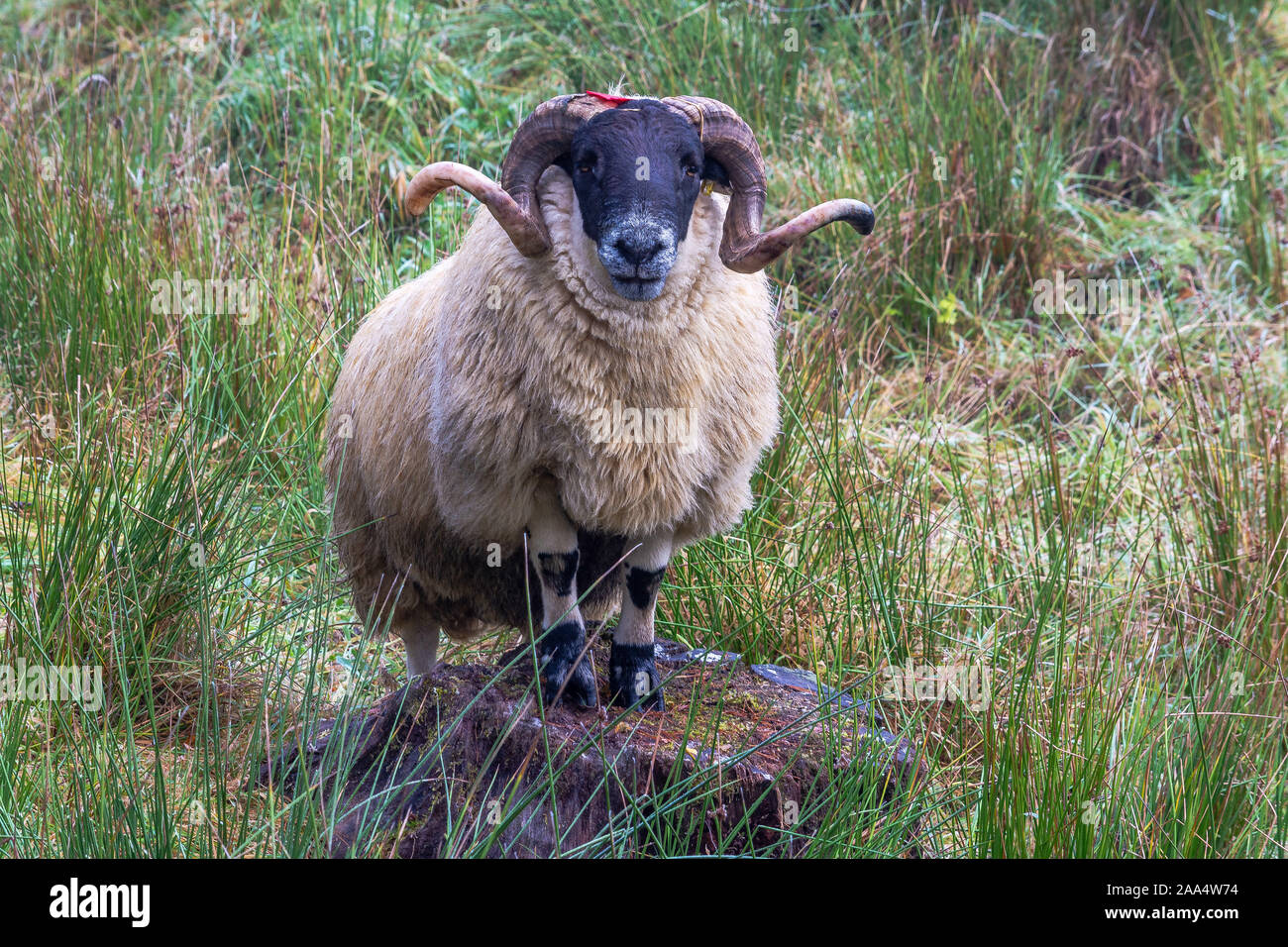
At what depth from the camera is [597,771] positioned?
10.4ft

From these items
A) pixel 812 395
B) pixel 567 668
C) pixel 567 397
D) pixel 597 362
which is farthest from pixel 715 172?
pixel 812 395

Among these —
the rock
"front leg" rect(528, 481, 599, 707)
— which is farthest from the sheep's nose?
the rock

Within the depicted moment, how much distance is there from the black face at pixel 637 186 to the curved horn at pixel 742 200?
0.23ft

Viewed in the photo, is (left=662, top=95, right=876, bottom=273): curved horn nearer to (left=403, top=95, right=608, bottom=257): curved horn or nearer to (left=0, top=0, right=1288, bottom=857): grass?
→ (left=403, top=95, right=608, bottom=257): curved horn

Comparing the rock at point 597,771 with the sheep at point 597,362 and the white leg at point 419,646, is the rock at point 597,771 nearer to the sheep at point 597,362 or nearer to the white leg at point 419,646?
the sheep at point 597,362

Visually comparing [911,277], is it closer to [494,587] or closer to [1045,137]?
[1045,137]

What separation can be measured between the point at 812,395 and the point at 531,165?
2.06 m

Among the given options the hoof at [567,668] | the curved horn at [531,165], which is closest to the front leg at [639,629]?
the hoof at [567,668]

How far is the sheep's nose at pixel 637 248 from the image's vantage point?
2.89 meters

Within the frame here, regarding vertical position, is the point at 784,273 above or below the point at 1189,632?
above

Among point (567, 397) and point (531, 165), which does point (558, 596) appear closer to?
point (567, 397)
